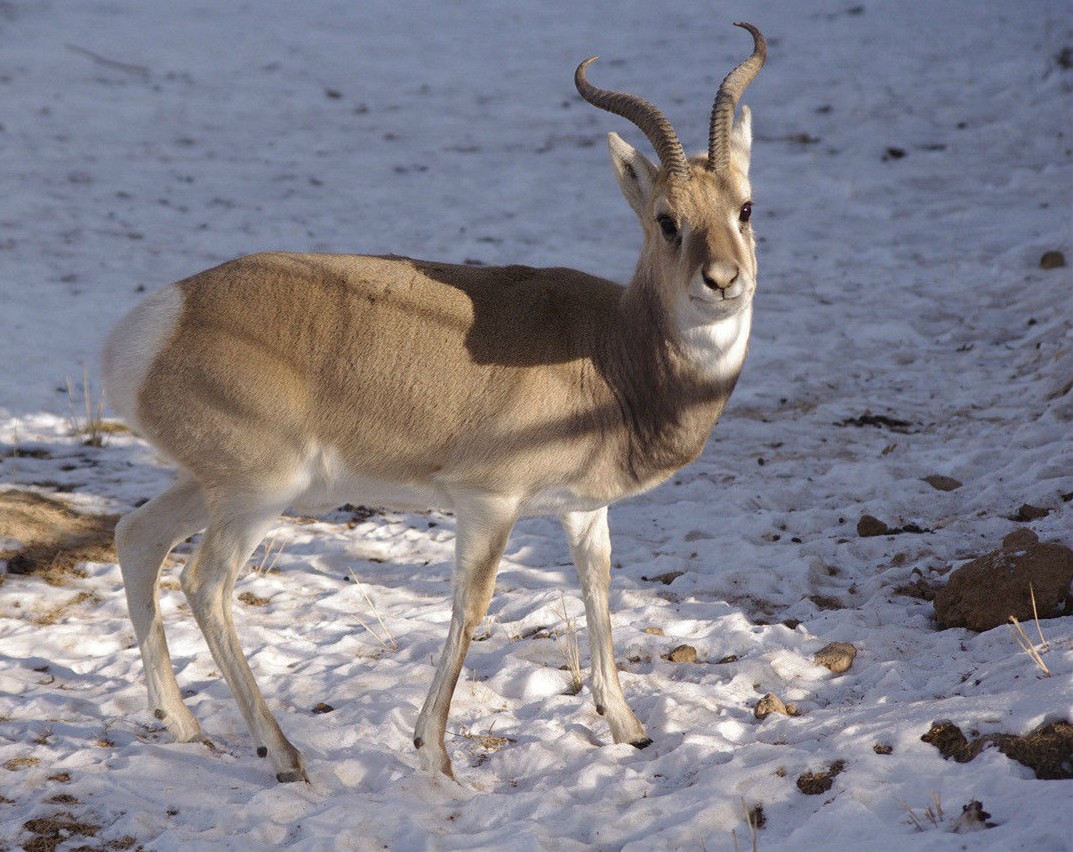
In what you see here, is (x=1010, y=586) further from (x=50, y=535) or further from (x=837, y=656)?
(x=50, y=535)

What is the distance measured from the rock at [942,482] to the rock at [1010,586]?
62.6 inches

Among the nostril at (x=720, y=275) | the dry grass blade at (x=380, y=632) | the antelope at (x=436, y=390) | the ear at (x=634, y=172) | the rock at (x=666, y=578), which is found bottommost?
the dry grass blade at (x=380, y=632)

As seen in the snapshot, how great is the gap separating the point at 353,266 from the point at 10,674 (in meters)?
2.37

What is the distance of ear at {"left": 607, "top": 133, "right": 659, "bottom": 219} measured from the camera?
4.81 m

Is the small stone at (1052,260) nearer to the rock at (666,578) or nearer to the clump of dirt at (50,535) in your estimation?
the rock at (666,578)

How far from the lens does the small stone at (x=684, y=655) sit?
18.0 feet

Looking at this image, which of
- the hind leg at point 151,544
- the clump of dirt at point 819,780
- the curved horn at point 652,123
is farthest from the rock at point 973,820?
the hind leg at point 151,544

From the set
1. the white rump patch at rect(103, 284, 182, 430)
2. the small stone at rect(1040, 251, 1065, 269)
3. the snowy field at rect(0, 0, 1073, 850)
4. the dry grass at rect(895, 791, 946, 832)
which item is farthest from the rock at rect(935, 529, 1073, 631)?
the small stone at rect(1040, 251, 1065, 269)

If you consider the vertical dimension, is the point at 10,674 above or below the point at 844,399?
below

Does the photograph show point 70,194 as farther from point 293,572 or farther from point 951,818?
point 951,818

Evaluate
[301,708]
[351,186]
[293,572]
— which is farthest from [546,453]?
[351,186]

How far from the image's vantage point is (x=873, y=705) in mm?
4805

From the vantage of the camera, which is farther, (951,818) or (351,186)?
(351,186)

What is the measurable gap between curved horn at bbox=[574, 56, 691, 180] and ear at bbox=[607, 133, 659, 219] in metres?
0.10
